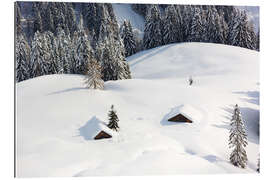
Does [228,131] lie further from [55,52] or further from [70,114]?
[55,52]

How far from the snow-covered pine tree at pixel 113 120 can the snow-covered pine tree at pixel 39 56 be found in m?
6.43

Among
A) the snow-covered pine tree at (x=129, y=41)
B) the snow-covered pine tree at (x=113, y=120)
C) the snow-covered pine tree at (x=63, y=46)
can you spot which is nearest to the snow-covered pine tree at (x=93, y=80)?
the snow-covered pine tree at (x=113, y=120)

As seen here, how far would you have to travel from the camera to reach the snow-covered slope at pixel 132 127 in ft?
29.3

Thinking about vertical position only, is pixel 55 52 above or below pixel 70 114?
above

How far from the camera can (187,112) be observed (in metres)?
11.5

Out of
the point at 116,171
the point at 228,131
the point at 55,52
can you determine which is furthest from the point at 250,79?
the point at 55,52

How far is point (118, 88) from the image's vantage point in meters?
13.6

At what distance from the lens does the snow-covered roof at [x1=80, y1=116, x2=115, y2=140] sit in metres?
10.1

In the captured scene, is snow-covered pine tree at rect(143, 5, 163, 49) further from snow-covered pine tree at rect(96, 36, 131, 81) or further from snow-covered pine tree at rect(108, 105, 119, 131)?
snow-covered pine tree at rect(108, 105, 119, 131)

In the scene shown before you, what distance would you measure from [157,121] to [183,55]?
14.0 m

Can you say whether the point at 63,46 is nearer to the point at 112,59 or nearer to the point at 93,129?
the point at 112,59

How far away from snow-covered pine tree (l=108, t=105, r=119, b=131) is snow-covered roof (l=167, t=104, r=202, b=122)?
2324 mm

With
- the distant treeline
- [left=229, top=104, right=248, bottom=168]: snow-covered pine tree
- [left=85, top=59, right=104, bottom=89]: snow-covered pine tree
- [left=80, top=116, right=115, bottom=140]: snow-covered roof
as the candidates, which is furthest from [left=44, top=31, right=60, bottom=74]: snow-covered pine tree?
[left=229, top=104, right=248, bottom=168]: snow-covered pine tree

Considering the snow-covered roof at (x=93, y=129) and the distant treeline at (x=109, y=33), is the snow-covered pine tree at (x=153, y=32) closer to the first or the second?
the distant treeline at (x=109, y=33)
